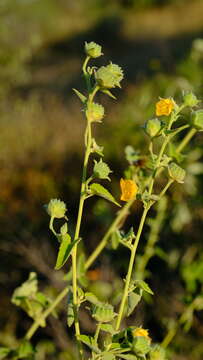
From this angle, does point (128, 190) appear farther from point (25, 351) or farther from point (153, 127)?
point (25, 351)

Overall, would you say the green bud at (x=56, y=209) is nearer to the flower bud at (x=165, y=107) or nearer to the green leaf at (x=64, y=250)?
the green leaf at (x=64, y=250)

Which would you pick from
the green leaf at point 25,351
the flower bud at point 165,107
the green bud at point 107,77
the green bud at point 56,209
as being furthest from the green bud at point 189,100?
the green leaf at point 25,351

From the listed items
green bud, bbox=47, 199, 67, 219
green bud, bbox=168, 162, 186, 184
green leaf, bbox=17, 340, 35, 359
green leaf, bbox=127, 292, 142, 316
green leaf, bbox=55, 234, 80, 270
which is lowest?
green leaf, bbox=17, 340, 35, 359

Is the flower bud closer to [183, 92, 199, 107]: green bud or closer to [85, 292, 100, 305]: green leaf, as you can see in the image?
[183, 92, 199, 107]: green bud

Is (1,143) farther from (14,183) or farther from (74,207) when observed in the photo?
(74,207)

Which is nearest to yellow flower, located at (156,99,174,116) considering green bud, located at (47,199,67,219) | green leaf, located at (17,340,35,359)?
green bud, located at (47,199,67,219)

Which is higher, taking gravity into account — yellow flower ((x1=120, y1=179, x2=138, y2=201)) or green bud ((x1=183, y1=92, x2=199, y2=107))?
green bud ((x1=183, y1=92, x2=199, y2=107))

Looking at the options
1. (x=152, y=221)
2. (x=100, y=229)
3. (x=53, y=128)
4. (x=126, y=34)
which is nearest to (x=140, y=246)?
(x=100, y=229)
